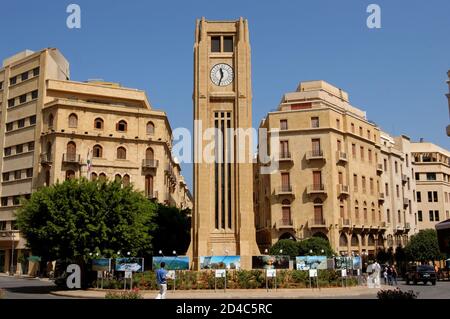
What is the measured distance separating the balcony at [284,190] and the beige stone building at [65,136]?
14.1m

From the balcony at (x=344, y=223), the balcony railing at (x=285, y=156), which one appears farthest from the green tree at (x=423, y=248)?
the balcony railing at (x=285, y=156)

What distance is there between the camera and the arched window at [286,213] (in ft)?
180

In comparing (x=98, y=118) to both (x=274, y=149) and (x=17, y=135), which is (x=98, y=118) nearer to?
(x=17, y=135)

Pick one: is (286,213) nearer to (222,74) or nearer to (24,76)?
(222,74)

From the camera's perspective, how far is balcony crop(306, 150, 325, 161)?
181ft

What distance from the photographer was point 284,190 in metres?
55.3

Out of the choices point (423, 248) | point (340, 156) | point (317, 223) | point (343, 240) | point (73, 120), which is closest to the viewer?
point (423, 248)

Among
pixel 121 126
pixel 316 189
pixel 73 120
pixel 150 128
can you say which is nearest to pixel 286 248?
pixel 316 189

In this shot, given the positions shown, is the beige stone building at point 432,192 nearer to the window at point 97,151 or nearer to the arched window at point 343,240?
the arched window at point 343,240

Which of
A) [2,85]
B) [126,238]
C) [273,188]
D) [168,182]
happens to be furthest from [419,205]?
[2,85]

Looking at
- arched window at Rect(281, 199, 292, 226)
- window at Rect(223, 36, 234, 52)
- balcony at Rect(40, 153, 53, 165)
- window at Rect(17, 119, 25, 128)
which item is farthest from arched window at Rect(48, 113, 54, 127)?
arched window at Rect(281, 199, 292, 226)

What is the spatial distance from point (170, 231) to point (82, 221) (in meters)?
15.3
